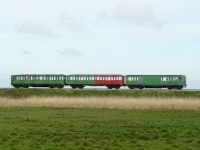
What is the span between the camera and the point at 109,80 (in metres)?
60.2

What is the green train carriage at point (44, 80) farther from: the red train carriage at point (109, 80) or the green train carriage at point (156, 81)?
the green train carriage at point (156, 81)

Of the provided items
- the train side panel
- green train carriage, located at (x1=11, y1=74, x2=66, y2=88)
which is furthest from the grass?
the train side panel

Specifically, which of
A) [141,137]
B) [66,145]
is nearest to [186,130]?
[141,137]

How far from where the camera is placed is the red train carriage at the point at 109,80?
59612 millimetres

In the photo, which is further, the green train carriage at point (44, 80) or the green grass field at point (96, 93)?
the green train carriage at point (44, 80)

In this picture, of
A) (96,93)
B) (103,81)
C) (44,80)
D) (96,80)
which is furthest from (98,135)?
(44,80)

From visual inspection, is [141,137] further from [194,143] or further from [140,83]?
[140,83]

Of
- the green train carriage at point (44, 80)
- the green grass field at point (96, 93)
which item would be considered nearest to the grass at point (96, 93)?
the green grass field at point (96, 93)

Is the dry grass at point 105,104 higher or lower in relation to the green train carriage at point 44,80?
lower

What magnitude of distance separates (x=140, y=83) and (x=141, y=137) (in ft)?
142

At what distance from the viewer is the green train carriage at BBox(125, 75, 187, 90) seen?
57.4 metres

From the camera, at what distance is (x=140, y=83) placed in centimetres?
5897

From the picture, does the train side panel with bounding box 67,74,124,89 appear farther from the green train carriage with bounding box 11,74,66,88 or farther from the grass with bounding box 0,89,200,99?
the grass with bounding box 0,89,200,99

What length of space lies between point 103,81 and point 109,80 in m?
0.94
